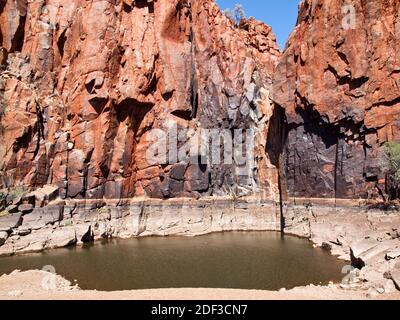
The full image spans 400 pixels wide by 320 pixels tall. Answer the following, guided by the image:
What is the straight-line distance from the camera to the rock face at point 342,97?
43.1m

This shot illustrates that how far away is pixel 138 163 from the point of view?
5300 cm

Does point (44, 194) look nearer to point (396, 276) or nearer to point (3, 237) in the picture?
point (3, 237)

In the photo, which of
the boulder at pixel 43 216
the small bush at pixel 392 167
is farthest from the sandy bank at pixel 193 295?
the small bush at pixel 392 167

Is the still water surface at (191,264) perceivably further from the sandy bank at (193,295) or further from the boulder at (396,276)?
the boulder at (396,276)

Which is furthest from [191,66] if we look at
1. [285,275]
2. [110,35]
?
[285,275]

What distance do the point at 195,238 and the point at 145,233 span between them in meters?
7.11

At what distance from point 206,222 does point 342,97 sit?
25672 millimetres

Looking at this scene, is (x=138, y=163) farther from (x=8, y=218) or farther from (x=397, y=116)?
(x=397, y=116)

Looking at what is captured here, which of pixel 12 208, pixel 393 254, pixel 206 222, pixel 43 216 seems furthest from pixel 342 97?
pixel 12 208

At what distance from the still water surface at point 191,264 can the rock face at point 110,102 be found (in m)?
11.8

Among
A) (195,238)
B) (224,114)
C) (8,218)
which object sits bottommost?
(195,238)

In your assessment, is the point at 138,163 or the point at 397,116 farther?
the point at 138,163

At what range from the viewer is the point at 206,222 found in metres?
Answer: 52.5

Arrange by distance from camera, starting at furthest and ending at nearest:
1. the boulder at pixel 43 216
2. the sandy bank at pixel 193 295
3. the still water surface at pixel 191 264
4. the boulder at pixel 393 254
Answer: the boulder at pixel 43 216, the still water surface at pixel 191 264, the boulder at pixel 393 254, the sandy bank at pixel 193 295
